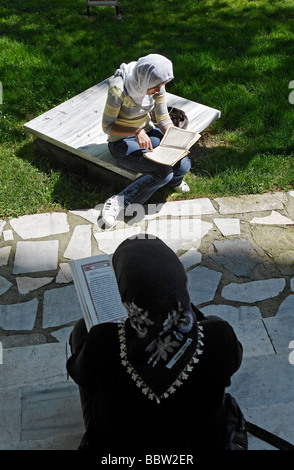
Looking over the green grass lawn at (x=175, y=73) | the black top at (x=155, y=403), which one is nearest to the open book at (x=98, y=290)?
the black top at (x=155, y=403)

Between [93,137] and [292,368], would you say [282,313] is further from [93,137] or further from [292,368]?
[93,137]

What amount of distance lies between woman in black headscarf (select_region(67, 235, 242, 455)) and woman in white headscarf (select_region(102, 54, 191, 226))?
2.34 metres

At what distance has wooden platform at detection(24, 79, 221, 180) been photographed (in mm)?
4551

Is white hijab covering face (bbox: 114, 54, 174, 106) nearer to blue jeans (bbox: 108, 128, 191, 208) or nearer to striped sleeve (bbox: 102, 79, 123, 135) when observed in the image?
striped sleeve (bbox: 102, 79, 123, 135)

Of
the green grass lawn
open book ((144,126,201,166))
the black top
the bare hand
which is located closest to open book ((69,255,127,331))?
the black top

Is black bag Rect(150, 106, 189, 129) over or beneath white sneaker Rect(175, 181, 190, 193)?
over

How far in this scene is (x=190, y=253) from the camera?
159 inches

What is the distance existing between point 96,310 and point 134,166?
194 centimetres

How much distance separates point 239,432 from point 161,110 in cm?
300

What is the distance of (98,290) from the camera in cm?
283

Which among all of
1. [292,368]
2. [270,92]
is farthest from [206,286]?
[270,92]

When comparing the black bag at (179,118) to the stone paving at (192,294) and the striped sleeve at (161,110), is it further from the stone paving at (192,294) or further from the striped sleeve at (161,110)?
the stone paving at (192,294)

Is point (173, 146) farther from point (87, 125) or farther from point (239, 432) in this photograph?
point (239, 432)

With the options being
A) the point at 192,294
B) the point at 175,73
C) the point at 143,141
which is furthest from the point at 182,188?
the point at 175,73
